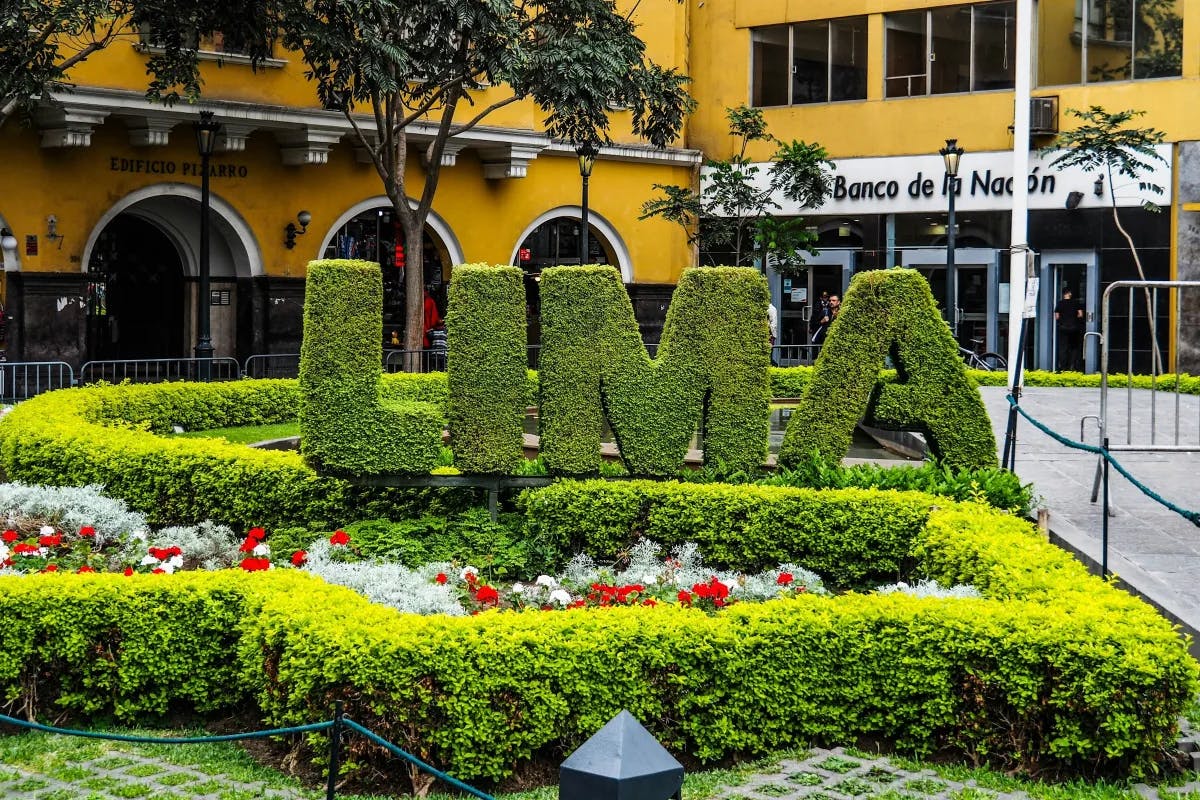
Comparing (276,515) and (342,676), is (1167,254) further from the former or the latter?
(342,676)

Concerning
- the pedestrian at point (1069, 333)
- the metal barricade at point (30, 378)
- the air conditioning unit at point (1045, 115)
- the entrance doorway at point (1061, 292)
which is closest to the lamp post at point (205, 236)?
the metal barricade at point (30, 378)

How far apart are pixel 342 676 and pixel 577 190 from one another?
23.1m

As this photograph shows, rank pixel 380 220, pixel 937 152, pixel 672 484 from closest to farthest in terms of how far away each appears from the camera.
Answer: pixel 672 484
pixel 380 220
pixel 937 152

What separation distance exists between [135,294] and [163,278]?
559mm

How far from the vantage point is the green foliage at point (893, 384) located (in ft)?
32.4

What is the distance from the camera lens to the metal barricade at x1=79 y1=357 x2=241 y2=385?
19391 millimetres

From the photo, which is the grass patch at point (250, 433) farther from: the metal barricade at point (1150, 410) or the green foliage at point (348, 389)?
the metal barricade at point (1150, 410)

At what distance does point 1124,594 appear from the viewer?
6777 millimetres

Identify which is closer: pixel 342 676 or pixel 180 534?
pixel 342 676

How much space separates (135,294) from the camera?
23844 mm

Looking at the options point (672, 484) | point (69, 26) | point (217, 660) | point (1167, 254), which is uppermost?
point (69, 26)

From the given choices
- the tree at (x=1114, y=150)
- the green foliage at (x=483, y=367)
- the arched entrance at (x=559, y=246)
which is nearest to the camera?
the green foliage at (x=483, y=367)

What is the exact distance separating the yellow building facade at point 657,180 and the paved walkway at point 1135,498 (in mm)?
10767

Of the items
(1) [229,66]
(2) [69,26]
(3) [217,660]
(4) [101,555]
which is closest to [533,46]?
(1) [229,66]
